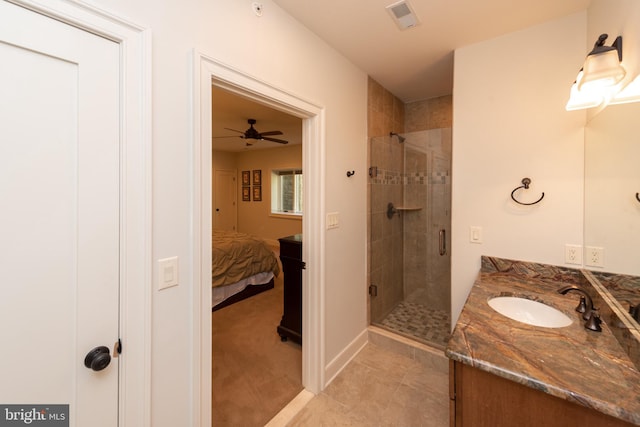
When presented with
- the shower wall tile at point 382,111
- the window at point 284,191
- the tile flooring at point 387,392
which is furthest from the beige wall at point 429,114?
the window at point 284,191

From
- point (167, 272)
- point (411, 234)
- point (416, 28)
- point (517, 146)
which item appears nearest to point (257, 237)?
point (411, 234)

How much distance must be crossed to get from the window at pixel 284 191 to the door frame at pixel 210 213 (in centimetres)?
444

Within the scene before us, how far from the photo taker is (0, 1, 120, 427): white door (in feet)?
2.45

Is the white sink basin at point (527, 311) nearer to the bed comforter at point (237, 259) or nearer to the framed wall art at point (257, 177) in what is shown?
the bed comforter at point (237, 259)

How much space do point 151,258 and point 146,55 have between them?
785 mm

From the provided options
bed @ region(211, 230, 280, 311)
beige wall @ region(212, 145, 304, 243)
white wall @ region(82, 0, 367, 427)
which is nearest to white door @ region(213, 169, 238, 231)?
beige wall @ region(212, 145, 304, 243)

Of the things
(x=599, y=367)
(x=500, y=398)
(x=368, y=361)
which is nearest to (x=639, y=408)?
(x=599, y=367)

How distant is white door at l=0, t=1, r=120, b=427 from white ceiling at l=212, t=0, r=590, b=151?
700 mm

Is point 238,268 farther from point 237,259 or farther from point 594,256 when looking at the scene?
point 594,256

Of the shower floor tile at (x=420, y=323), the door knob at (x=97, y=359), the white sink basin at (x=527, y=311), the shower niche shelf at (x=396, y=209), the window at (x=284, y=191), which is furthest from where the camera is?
the window at (x=284, y=191)

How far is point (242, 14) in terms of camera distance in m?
1.34

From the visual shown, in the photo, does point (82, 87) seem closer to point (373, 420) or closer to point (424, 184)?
point (373, 420)

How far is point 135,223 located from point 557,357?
1669 mm

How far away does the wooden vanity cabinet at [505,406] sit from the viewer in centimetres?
83
